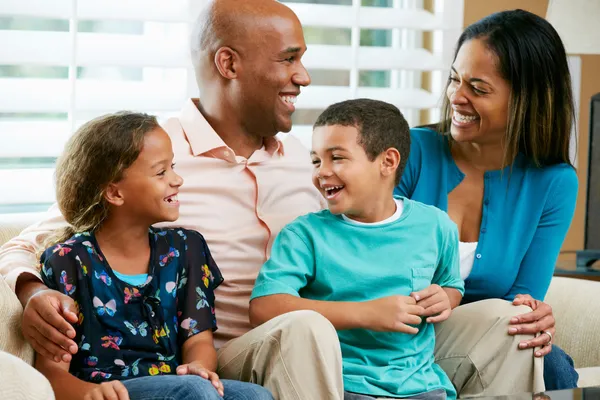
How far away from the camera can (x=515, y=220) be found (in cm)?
230

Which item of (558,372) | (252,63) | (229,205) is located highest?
(252,63)

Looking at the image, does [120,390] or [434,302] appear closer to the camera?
[120,390]

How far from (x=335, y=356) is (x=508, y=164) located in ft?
2.81

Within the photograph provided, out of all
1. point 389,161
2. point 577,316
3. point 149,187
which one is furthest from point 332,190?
point 577,316

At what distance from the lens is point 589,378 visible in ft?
7.16

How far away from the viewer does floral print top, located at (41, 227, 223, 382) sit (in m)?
1.78

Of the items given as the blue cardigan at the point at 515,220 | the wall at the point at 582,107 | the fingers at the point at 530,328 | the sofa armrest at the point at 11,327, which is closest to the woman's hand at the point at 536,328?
the fingers at the point at 530,328

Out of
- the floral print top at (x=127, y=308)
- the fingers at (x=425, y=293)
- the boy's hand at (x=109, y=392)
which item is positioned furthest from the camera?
the fingers at (x=425, y=293)

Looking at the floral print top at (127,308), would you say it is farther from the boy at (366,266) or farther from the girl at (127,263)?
the boy at (366,266)

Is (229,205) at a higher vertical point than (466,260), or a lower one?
higher

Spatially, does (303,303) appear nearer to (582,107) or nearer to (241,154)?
(241,154)

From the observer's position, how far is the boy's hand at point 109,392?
158 cm

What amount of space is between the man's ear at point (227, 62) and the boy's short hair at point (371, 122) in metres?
0.30

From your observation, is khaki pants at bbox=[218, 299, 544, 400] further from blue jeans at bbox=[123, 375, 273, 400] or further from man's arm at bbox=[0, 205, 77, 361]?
man's arm at bbox=[0, 205, 77, 361]
